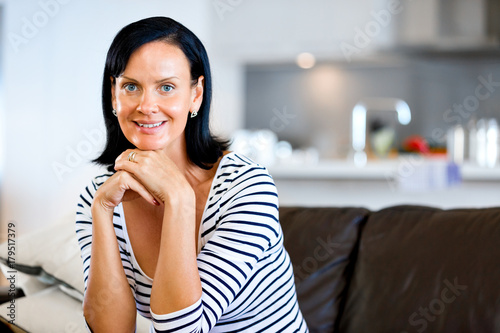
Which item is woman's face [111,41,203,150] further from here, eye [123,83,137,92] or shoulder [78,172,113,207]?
shoulder [78,172,113,207]

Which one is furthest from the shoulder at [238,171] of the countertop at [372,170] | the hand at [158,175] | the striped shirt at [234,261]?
the countertop at [372,170]

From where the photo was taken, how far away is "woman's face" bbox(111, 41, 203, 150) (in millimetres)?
1213

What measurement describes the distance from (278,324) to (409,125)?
4.17 metres

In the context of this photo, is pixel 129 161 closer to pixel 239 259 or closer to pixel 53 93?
pixel 239 259

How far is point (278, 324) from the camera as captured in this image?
134 cm

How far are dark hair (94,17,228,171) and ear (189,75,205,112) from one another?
1cm

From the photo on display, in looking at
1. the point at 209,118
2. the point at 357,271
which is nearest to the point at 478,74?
the point at 357,271

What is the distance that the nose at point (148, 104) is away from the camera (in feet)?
3.97

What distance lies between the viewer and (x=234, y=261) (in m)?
1.21

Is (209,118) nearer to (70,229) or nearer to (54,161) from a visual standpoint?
(70,229)

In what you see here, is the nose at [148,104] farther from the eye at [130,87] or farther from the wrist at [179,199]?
the wrist at [179,199]

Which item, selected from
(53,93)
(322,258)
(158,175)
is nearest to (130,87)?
(158,175)

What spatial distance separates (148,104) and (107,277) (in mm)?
358

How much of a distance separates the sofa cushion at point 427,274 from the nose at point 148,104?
33.3 inches
